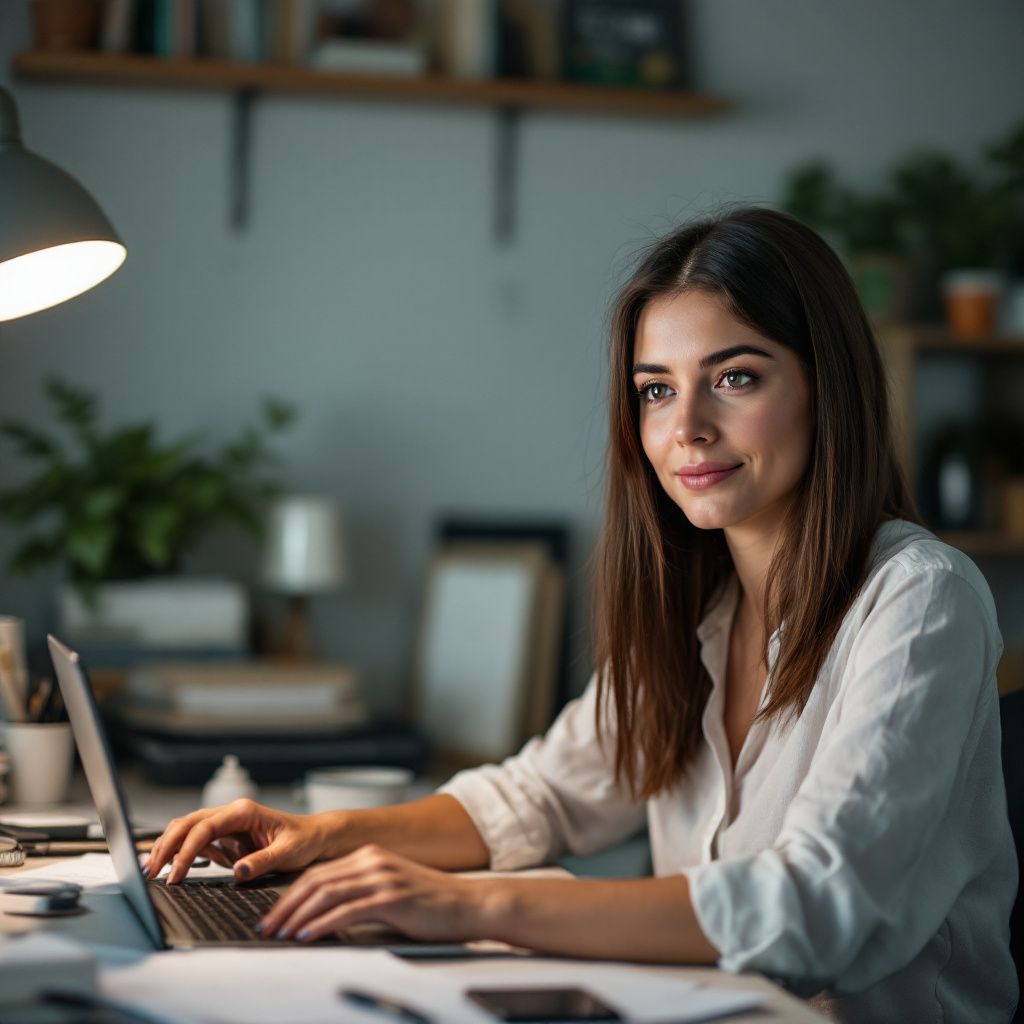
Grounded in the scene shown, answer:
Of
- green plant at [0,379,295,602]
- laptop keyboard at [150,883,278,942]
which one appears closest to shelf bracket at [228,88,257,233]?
green plant at [0,379,295,602]

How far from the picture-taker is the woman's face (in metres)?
1.31

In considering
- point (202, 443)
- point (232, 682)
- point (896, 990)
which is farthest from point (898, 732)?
point (202, 443)

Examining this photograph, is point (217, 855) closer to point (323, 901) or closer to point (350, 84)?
point (323, 901)

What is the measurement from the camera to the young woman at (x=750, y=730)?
3.23 feet

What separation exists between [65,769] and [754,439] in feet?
3.16

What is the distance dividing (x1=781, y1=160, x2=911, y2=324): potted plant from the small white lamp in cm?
112

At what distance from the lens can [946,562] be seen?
117 centimetres

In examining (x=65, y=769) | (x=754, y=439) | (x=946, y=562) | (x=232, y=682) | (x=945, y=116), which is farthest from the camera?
(x=945, y=116)

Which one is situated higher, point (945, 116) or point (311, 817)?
point (945, 116)

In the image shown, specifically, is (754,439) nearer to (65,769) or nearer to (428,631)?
(65,769)

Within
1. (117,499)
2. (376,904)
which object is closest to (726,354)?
(376,904)

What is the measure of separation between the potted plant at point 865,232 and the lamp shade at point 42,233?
5.41 feet

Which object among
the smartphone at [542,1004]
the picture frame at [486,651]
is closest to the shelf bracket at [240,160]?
the picture frame at [486,651]

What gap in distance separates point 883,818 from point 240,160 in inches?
80.9
